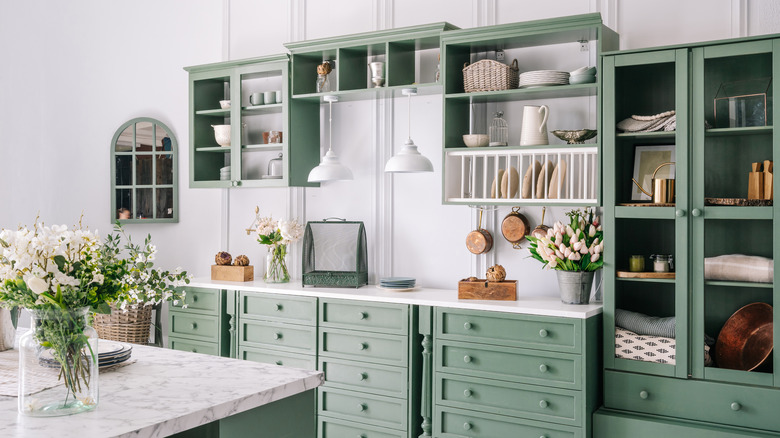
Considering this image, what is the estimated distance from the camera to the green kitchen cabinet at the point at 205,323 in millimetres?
4648

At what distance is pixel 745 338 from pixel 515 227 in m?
1.33

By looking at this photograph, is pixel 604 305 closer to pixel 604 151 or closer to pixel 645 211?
pixel 645 211

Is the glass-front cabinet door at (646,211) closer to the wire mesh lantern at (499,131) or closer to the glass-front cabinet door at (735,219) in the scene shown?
the glass-front cabinet door at (735,219)

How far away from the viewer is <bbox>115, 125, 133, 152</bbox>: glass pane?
221 inches

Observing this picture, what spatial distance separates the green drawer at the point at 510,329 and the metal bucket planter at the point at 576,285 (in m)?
0.26

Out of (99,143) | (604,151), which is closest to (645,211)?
(604,151)

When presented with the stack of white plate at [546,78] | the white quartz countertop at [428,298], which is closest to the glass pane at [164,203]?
the white quartz countertop at [428,298]

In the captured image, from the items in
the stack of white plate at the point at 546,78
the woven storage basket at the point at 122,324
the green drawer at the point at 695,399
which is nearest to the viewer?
the green drawer at the point at 695,399

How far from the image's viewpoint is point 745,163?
11.7ft

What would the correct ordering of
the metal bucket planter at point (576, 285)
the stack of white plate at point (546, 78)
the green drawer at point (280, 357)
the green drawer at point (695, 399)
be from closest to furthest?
the green drawer at point (695, 399) → the metal bucket planter at point (576, 285) → the stack of white plate at point (546, 78) → the green drawer at point (280, 357)

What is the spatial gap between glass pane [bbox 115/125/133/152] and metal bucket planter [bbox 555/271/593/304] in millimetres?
3584

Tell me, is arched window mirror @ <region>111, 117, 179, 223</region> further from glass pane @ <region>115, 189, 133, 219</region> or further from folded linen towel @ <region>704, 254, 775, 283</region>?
folded linen towel @ <region>704, 254, 775, 283</region>

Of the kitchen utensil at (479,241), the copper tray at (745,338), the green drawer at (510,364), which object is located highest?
the kitchen utensil at (479,241)

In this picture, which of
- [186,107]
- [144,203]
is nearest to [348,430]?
[144,203]
